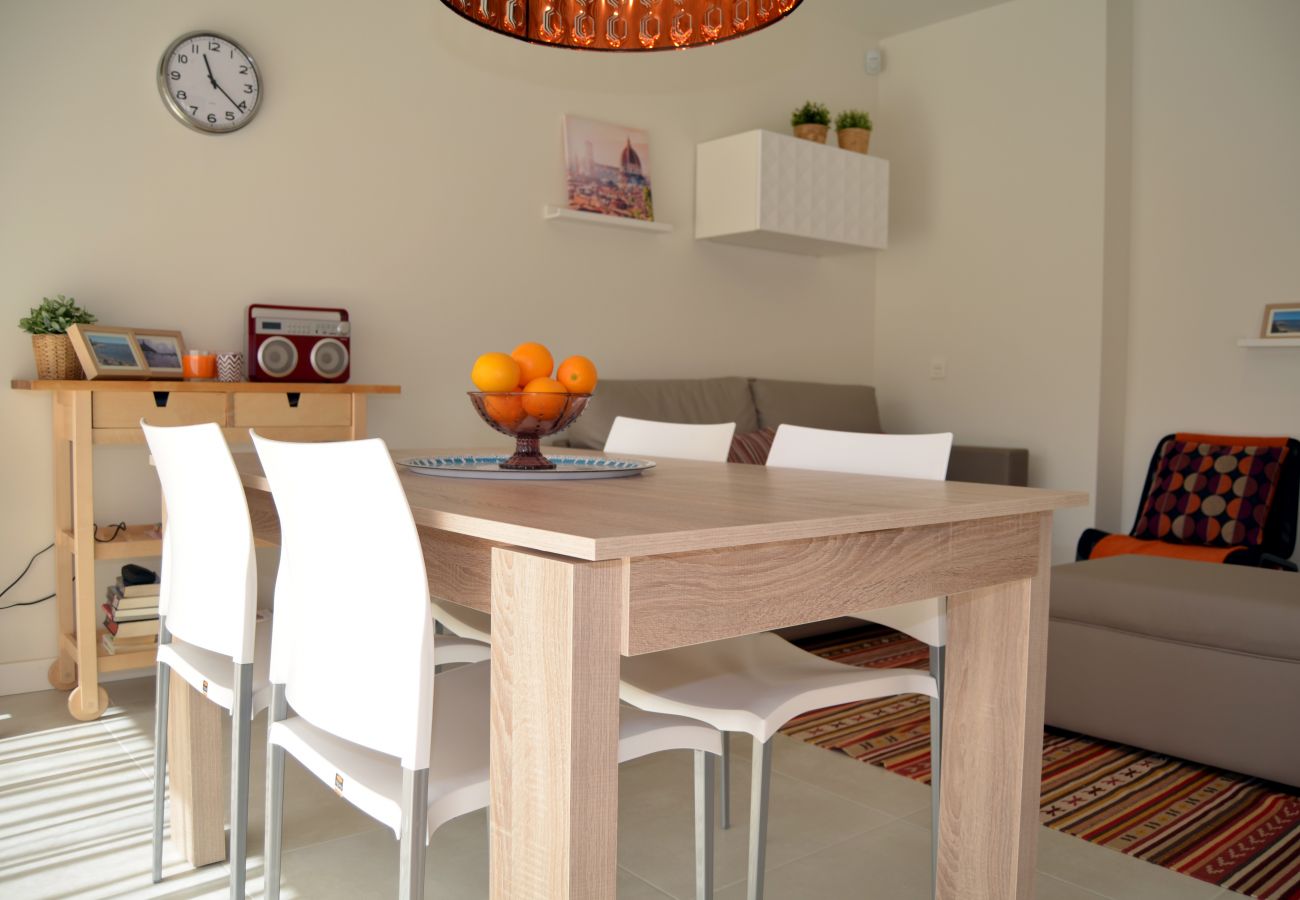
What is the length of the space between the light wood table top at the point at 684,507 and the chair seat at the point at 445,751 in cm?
31

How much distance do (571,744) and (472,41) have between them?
3454 mm

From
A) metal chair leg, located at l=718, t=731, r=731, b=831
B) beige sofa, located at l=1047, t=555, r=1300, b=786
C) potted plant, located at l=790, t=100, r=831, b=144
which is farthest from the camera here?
potted plant, located at l=790, t=100, r=831, b=144

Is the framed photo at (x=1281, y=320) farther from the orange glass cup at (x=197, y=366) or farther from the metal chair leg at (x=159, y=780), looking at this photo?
→ the metal chair leg at (x=159, y=780)

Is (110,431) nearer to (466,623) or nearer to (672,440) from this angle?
(466,623)

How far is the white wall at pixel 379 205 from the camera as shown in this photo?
305cm

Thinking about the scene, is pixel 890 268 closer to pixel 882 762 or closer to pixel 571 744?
pixel 882 762

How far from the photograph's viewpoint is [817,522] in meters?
1.18

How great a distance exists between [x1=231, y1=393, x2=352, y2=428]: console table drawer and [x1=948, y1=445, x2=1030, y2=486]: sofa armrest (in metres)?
2.58

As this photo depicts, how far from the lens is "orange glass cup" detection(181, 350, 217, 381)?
3.04 meters

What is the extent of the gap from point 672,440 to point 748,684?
97 centimetres

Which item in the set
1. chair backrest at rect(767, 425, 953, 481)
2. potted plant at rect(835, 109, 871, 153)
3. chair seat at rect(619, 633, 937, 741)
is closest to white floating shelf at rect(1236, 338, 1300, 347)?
potted plant at rect(835, 109, 871, 153)

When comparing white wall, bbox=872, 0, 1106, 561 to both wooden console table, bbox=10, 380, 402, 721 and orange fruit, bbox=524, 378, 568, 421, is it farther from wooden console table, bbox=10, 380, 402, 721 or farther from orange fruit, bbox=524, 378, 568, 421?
orange fruit, bbox=524, 378, 568, 421

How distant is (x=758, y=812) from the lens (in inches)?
61.8

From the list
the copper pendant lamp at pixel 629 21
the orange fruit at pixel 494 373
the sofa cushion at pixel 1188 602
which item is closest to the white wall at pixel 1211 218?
the sofa cushion at pixel 1188 602
